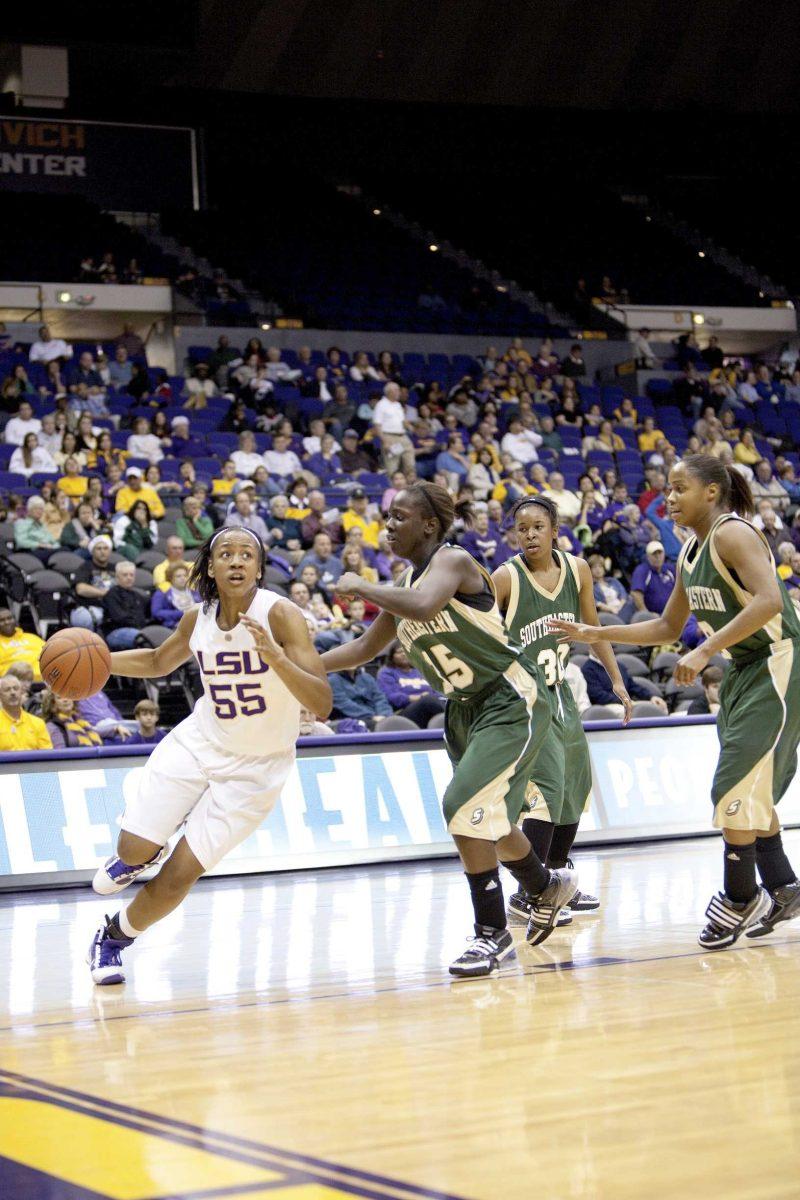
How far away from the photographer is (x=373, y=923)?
7141 mm

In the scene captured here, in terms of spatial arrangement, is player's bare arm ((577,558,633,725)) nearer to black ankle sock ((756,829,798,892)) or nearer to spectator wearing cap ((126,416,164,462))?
black ankle sock ((756,829,798,892))

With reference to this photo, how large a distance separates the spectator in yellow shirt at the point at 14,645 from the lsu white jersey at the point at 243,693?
5811 mm

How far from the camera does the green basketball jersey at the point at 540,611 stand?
279 inches

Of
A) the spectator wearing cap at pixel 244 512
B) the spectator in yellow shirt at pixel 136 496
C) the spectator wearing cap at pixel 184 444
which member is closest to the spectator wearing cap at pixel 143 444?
the spectator wearing cap at pixel 184 444

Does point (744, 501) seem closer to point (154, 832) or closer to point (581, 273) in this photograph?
point (154, 832)

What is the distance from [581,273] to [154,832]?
24038 millimetres

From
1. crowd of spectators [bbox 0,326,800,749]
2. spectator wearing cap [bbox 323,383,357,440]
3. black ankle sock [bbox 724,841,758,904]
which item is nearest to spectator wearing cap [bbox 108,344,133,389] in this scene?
crowd of spectators [bbox 0,326,800,749]

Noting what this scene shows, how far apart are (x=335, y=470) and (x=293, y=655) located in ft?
39.5

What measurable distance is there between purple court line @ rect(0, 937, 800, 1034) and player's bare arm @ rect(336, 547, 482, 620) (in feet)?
4.28

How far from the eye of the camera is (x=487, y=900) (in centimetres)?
566

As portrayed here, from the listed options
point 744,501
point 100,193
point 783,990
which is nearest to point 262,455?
point 100,193

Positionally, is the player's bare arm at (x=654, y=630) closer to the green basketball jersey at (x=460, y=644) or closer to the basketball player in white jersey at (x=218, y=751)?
the green basketball jersey at (x=460, y=644)

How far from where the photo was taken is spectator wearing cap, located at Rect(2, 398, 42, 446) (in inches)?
627

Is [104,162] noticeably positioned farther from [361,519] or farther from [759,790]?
[759,790]
